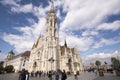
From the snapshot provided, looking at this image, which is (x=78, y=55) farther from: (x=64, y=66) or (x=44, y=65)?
(x=44, y=65)

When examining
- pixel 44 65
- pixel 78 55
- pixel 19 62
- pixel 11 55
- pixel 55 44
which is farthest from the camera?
pixel 11 55

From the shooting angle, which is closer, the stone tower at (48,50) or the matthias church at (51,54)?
the stone tower at (48,50)

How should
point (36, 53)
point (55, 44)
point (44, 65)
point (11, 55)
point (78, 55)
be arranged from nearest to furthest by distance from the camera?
point (44, 65)
point (55, 44)
point (36, 53)
point (78, 55)
point (11, 55)

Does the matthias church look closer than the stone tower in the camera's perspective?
No

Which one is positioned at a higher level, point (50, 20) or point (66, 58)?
point (50, 20)

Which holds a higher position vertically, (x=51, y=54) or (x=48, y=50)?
(x=48, y=50)

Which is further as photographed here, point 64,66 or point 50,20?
point 50,20

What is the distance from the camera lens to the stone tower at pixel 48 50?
5592cm

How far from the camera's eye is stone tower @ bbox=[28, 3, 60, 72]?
55.9 m

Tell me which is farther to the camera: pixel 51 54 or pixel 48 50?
pixel 48 50

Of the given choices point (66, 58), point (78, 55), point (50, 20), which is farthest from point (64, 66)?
point (50, 20)

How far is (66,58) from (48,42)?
39.9ft

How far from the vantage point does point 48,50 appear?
5769cm

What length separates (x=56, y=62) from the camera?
5797cm
